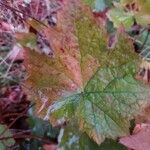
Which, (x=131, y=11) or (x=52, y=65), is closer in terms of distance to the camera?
(x=52, y=65)

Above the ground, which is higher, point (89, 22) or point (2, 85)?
point (89, 22)

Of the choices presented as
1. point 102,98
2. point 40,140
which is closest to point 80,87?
point 102,98

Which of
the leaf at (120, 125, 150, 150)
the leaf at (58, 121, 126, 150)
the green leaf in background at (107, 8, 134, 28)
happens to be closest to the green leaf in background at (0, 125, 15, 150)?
the leaf at (58, 121, 126, 150)

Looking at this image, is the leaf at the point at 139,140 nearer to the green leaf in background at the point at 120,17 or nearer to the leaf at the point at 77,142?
the leaf at the point at 77,142

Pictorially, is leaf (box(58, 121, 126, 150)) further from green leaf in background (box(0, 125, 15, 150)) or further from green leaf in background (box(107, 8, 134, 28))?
green leaf in background (box(107, 8, 134, 28))

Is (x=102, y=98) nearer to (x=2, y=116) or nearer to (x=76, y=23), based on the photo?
(x=76, y=23)
